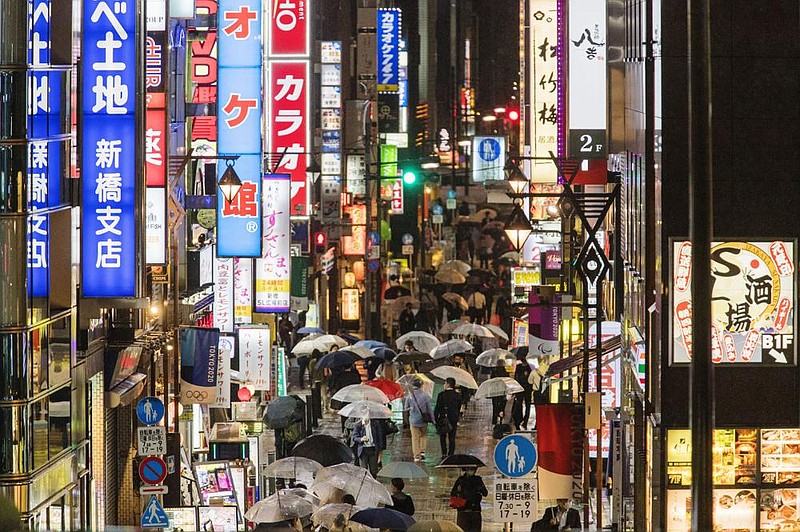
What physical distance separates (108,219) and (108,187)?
1.34ft

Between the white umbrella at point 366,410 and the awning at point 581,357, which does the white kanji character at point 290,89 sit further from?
the awning at point 581,357

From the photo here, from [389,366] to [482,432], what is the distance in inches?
139

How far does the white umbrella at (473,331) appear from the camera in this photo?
35281 millimetres

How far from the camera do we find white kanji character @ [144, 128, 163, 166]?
21.2 metres

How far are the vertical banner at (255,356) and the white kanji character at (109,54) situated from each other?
9.53 metres

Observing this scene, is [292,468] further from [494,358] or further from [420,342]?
[420,342]

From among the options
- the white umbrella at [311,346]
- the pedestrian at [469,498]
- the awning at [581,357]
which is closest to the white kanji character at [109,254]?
the pedestrian at [469,498]

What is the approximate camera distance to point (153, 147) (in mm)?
21344

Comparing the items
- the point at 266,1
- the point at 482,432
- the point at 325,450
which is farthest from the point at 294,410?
the point at 266,1

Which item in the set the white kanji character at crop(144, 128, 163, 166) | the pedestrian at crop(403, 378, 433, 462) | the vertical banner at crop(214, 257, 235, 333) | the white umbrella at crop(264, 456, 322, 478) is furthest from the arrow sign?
the vertical banner at crop(214, 257, 235, 333)

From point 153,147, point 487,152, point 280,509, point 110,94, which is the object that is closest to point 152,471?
point 280,509

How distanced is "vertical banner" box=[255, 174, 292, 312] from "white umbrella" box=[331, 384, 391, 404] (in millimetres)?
3585

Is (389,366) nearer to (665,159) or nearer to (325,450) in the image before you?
(325,450)

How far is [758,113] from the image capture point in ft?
61.2
